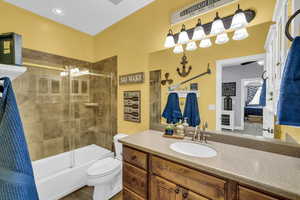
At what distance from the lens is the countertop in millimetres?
640

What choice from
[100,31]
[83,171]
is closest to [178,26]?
[100,31]

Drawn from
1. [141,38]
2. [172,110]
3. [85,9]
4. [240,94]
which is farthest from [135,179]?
[85,9]

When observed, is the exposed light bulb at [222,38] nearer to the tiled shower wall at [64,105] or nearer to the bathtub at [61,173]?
the tiled shower wall at [64,105]

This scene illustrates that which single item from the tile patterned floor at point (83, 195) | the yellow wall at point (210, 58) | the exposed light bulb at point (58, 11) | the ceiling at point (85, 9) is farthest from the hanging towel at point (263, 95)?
the exposed light bulb at point (58, 11)

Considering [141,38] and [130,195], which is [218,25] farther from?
[130,195]

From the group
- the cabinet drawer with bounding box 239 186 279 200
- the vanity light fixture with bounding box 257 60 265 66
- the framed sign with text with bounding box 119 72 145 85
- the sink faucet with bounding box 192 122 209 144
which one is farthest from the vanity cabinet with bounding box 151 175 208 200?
the framed sign with text with bounding box 119 72 145 85

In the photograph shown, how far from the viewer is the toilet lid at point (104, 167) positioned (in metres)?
1.59

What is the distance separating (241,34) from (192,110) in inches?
34.2

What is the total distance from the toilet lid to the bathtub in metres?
0.45

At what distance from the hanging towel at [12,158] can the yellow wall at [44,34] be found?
2280 mm

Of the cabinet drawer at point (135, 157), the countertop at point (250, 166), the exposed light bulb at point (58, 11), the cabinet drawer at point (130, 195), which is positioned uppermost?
the exposed light bulb at point (58, 11)

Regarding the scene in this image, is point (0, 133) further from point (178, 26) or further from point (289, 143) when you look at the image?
point (178, 26)

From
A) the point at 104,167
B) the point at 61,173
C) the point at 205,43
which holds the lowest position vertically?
A: the point at 61,173

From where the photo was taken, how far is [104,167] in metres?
1.71
